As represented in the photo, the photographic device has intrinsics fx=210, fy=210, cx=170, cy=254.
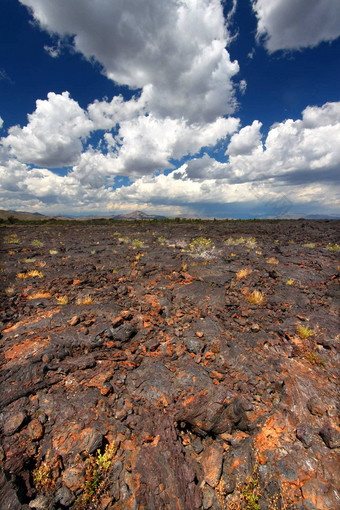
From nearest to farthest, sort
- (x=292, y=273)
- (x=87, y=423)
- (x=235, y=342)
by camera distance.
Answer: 1. (x=87, y=423)
2. (x=235, y=342)
3. (x=292, y=273)

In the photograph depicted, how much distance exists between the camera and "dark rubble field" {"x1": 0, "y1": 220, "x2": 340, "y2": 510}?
3801 millimetres

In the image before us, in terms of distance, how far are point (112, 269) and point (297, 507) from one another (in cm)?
1204

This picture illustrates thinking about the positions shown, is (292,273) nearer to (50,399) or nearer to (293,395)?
(293,395)

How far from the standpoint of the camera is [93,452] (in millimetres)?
4020

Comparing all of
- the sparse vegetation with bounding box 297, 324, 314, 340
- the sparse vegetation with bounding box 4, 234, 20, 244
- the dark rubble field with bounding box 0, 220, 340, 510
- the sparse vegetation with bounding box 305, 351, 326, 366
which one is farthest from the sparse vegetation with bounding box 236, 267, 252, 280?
the sparse vegetation with bounding box 4, 234, 20, 244

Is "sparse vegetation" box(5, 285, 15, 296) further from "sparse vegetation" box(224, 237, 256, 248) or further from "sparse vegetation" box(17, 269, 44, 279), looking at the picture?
"sparse vegetation" box(224, 237, 256, 248)

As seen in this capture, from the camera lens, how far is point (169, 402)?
16.4ft

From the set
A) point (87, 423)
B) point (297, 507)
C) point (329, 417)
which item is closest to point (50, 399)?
point (87, 423)

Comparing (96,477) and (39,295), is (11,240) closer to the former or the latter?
(39,295)

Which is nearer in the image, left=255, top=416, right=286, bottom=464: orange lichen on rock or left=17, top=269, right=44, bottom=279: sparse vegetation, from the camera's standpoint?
left=255, top=416, right=286, bottom=464: orange lichen on rock

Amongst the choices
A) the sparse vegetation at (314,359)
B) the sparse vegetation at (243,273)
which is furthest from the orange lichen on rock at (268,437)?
the sparse vegetation at (243,273)

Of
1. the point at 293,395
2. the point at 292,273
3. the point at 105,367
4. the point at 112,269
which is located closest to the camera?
the point at 293,395

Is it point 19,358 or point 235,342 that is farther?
point 235,342

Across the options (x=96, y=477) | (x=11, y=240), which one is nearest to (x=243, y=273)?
(x=96, y=477)
